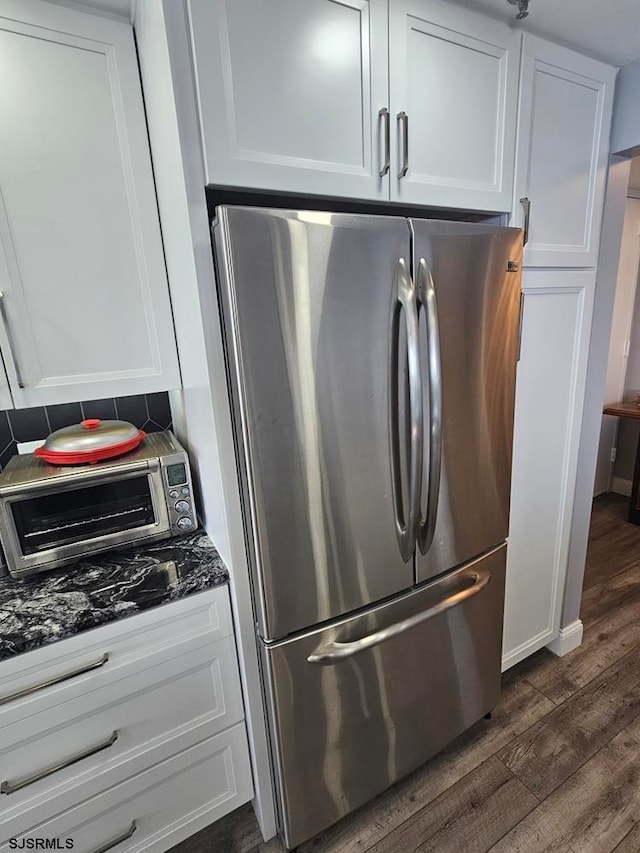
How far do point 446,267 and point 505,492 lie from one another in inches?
30.3

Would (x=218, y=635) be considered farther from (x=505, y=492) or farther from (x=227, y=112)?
(x=227, y=112)

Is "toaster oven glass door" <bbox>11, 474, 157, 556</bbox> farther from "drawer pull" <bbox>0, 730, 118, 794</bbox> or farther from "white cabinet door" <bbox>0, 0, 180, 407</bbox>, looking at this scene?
"drawer pull" <bbox>0, 730, 118, 794</bbox>

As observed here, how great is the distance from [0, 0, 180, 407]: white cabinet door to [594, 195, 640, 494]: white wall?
303 centimetres

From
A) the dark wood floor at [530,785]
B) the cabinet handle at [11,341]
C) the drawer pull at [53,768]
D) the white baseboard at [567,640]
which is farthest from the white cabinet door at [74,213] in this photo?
the white baseboard at [567,640]

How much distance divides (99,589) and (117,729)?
0.36 meters

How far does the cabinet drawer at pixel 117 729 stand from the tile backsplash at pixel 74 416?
2.79ft

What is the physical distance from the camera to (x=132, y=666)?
3.38 ft

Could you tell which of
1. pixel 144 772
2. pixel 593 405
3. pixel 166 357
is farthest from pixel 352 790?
pixel 593 405

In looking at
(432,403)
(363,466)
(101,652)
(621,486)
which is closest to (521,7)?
(432,403)

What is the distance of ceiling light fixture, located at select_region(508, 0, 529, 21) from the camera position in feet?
3.46

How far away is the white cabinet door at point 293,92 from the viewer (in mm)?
810

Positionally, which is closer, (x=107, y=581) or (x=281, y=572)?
(x=281, y=572)

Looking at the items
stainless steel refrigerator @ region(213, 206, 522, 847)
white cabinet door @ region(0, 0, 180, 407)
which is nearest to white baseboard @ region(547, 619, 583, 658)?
stainless steel refrigerator @ region(213, 206, 522, 847)

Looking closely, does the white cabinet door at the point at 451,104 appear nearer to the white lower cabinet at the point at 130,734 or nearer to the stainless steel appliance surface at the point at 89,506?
the stainless steel appliance surface at the point at 89,506
